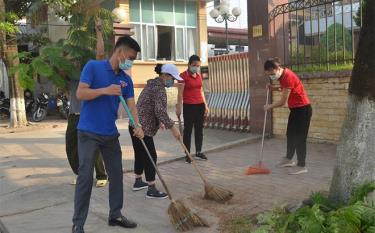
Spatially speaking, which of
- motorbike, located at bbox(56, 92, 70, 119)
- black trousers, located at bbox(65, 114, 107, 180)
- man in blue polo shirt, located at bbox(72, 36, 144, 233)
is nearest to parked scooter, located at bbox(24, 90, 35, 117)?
motorbike, located at bbox(56, 92, 70, 119)

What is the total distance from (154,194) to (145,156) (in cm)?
48

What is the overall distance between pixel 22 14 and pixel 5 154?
8.39 m

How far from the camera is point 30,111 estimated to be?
18.1 m

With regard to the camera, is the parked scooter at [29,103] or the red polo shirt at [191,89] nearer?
the red polo shirt at [191,89]

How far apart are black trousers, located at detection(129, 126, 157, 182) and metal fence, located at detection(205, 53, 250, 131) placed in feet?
15.2

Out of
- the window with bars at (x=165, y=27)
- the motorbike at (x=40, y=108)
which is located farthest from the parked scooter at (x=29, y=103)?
the window with bars at (x=165, y=27)

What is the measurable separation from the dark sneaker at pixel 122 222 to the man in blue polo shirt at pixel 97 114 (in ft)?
1.49

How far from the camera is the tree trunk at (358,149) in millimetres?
4164

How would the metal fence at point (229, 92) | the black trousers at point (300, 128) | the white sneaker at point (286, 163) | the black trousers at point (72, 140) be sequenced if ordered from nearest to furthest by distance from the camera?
the black trousers at point (72, 140)
the black trousers at point (300, 128)
the white sneaker at point (286, 163)
the metal fence at point (229, 92)

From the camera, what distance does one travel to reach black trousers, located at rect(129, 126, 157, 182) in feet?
18.6

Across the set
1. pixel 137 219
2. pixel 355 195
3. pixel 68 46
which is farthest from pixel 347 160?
pixel 68 46

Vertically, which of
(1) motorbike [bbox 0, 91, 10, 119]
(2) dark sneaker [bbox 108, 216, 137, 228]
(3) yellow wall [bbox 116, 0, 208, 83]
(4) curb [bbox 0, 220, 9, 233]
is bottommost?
(4) curb [bbox 0, 220, 9, 233]

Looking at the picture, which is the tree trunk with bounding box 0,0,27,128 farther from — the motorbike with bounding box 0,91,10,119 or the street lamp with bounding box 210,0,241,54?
the street lamp with bounding box 210,0,241,54

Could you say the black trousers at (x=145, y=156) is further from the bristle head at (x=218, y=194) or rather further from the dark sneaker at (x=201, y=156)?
the dark sneaker at (x=201, y=156)
